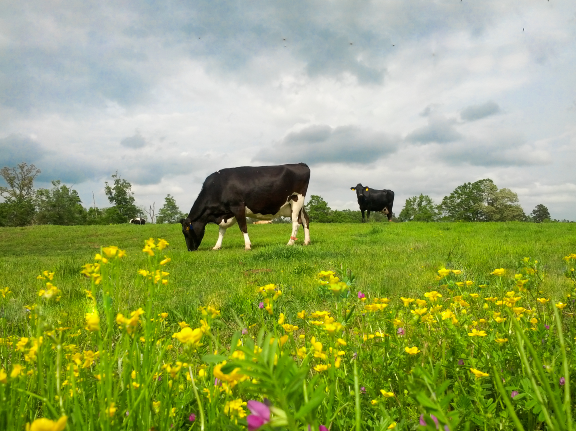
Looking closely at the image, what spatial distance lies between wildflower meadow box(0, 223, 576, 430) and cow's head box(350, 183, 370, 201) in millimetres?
26044

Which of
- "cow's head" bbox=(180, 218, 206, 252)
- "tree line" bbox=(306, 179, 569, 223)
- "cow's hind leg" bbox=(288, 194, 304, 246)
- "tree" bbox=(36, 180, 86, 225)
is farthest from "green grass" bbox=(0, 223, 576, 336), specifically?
"tree" bbox=(36, 180, 86, 225)

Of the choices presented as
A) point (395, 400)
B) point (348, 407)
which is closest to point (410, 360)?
point (395, 400)

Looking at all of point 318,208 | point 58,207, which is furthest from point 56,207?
point 318,208

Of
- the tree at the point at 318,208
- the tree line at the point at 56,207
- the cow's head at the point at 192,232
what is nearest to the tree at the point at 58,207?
the tree line at the point at 56,207

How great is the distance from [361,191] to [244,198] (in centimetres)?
2444

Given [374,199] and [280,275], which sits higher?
[374,199]

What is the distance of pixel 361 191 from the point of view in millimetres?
36312

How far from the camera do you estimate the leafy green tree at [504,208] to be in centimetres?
6706

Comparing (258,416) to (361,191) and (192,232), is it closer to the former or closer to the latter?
(192,232)

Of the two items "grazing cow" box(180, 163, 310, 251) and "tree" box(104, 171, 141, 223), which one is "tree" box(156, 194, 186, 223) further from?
"grazing cow" box(180, 163, 310, 251)

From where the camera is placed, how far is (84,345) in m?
3.05

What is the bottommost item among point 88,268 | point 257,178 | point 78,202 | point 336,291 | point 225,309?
point 225,309

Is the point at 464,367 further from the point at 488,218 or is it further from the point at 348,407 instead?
the point at 488,218

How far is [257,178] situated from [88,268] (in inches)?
480
